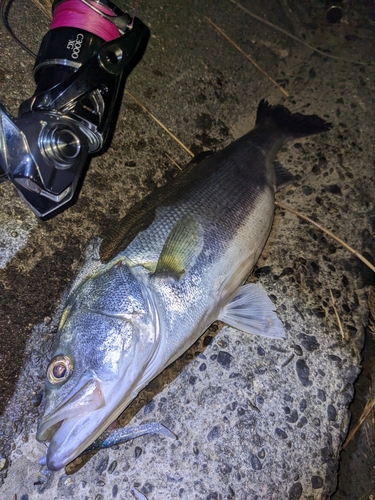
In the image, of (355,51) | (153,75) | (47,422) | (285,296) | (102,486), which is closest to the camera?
(47,422)

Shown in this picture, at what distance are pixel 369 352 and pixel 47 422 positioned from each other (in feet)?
7.27

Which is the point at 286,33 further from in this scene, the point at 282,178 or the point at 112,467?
the point at 112,467

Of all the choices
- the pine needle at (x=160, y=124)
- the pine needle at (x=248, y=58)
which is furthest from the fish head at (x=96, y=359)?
the pine needle at (x=248, y=58)

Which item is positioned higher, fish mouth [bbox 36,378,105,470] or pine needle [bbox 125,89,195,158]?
pine needle [bbox 125,89,195,158]

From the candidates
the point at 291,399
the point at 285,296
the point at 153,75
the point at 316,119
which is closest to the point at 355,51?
the point at 316,119

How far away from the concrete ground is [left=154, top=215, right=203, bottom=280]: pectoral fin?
56 cm

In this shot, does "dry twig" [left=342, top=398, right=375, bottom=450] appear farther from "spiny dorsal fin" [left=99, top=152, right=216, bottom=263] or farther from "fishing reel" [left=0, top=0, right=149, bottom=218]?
"fishing reel" [left=0, top=0, right=149, bottom=218]

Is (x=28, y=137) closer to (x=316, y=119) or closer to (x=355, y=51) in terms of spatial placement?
(x=316, y=119)

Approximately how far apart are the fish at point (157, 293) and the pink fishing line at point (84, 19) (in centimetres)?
88

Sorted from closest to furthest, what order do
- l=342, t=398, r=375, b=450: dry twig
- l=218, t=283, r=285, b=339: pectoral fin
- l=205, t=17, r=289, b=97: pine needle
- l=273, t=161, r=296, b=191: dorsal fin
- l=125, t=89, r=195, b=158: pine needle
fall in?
1. l=218, t=283, r=285, b=339: pectoral fin
2. l=342, t=398, r=375, b=450: dry twig
3. l=273, t=161, r=296, b=191: dorsal fin
4. l=125, t=89, r=195, b=158: pine needle
5. l=205, t=17, r=289, b=97: pine needle

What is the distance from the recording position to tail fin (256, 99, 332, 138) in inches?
113

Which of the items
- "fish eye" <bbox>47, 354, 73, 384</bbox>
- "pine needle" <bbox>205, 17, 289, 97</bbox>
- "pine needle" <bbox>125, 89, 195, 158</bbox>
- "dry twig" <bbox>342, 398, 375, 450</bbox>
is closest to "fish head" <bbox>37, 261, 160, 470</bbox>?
"fish eye" <bbox>47, 354, 73, 384</bbox>

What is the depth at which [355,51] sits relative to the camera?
136 inches

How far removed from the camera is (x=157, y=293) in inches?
72.8
